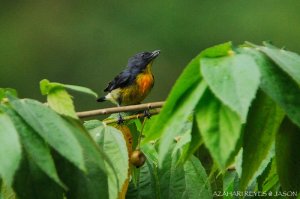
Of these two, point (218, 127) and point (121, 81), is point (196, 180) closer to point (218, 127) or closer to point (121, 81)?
point (218, 127)

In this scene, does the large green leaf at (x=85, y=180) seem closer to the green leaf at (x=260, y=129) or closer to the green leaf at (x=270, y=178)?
the green leaf at (x=260, y=129)

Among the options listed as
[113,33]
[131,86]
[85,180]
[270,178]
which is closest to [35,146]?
[85,180]

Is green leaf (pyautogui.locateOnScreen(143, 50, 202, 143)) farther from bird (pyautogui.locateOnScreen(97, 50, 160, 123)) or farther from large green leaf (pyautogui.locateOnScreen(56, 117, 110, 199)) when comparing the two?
bird (pyautogui.locateOnScreen(97, 50, 160, 123))

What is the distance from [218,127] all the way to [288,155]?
0.23m

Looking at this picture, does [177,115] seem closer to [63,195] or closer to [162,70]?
[63,195]

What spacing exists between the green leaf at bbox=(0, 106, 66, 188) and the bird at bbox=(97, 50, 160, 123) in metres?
3.17

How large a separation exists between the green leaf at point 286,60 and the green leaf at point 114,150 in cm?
27

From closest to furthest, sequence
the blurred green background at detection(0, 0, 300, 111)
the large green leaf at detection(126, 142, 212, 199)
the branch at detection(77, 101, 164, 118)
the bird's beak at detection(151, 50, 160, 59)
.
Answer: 1. the branch at detection(77, 101, 164, 118)
2. the large green leaf at detection(126, 142, 212, 199)
3. the bird's beak at detection(151, 50, 160, 59)
4. the blurred green background at detection(0, 0, 300, 111)

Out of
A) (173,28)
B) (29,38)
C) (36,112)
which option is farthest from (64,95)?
(29,38)

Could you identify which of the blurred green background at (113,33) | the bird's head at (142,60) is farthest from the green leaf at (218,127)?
the blurred green background at (113,33)

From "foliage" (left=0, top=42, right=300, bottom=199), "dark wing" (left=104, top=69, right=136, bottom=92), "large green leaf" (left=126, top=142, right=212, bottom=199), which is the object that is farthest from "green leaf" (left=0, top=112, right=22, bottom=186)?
"dark wing" (left=104, top=69, right=136, bottom=92)

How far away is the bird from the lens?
446 centimetres

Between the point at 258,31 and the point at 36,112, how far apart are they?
44.4ft

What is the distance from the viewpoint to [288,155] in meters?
1.33
